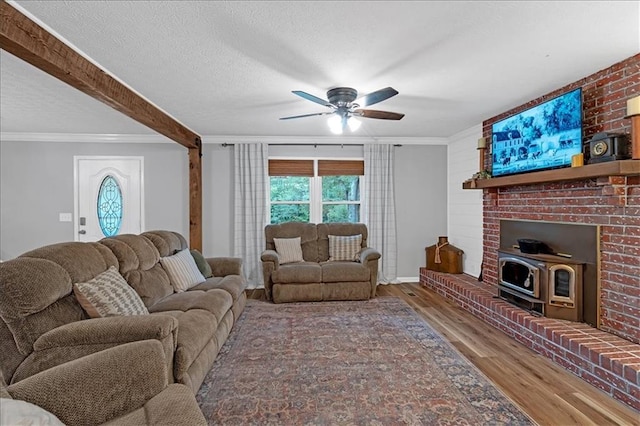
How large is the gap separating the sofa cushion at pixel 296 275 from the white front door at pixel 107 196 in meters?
2.48

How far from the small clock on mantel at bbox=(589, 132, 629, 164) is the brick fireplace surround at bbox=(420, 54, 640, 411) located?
0.15 m

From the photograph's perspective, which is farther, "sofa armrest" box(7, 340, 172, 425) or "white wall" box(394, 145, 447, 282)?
"white wall" box(394, 145, 447, 282)

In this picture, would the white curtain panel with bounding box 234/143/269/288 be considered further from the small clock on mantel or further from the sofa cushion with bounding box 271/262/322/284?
the small clock on mantel

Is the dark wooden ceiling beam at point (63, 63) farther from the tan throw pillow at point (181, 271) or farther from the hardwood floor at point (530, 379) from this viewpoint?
the hardwood floor at point (530, 379)

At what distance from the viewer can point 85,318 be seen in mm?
2180

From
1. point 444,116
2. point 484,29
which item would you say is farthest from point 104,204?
point 484,29

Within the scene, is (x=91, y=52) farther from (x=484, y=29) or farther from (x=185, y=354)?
(x=484, y=29)

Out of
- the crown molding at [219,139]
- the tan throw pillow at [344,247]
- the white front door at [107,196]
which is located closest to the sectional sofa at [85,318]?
Answer: the tan throw pillow at [344,247]

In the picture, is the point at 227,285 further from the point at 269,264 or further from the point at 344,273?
the point at 344,273

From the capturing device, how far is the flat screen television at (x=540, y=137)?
121 inches

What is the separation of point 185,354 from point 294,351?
1.19 m

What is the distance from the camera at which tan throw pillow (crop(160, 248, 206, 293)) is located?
337 centimetres

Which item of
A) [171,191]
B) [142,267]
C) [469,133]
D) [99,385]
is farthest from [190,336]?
[469,133]

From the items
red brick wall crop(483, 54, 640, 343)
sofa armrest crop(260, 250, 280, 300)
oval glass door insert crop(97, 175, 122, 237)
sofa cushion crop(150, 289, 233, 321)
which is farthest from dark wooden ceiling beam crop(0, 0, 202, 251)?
red brick wall crop(483, 54, 640, 343)
